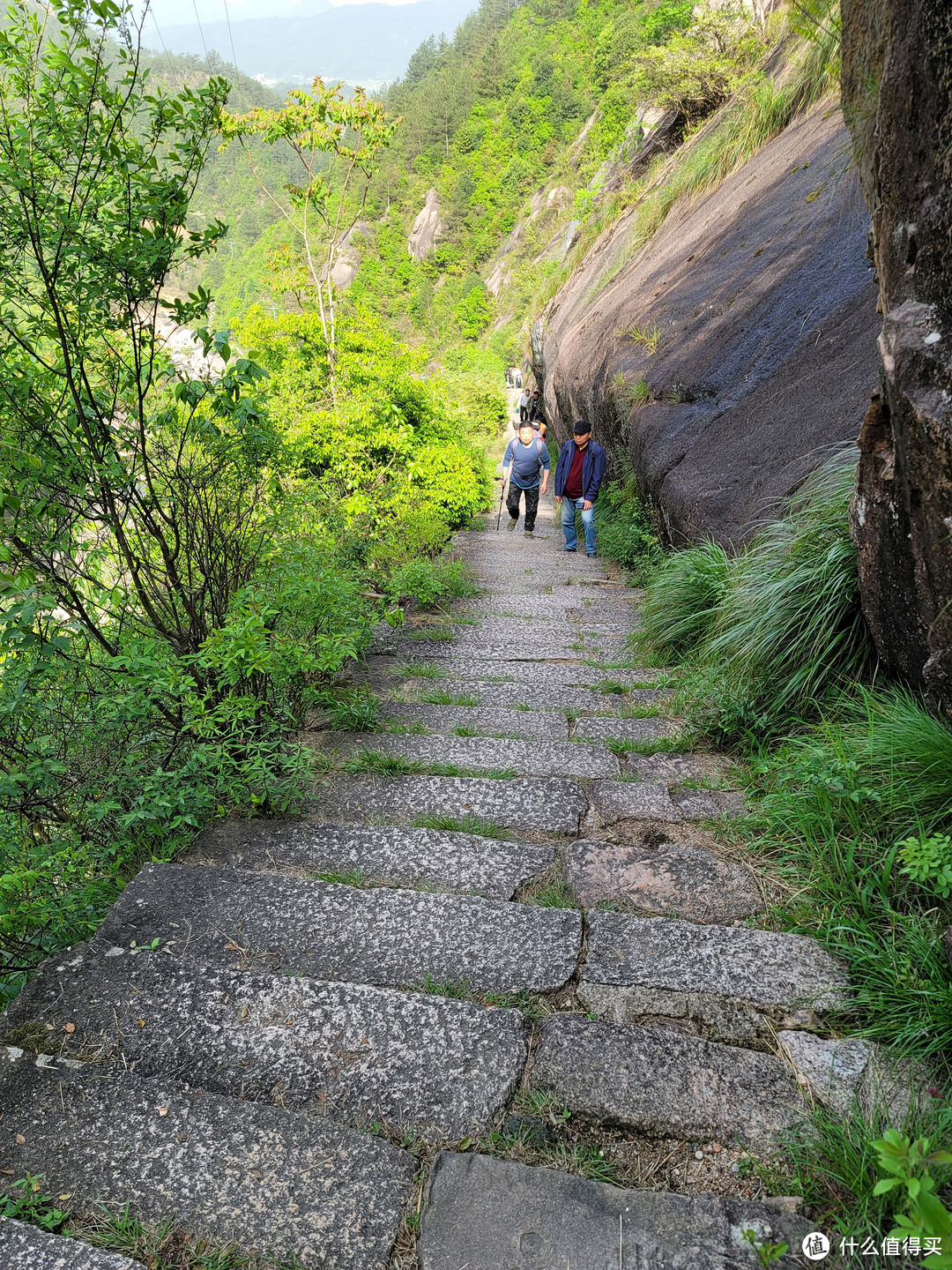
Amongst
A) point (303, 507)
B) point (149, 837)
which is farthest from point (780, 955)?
point (303, 507)

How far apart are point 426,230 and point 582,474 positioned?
51300 mm

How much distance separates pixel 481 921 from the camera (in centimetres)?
202

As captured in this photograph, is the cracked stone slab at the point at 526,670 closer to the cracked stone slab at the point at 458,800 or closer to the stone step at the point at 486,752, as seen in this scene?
the stone step at the point at 486,752

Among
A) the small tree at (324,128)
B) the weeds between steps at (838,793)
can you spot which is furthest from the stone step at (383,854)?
the small tree at (324,128)

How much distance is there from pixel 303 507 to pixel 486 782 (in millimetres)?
2353

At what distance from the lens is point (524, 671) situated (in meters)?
4.34

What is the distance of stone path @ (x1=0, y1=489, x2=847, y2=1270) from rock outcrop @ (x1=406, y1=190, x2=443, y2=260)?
55.1 m

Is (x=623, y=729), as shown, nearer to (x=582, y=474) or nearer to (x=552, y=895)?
(x=552, y=895)

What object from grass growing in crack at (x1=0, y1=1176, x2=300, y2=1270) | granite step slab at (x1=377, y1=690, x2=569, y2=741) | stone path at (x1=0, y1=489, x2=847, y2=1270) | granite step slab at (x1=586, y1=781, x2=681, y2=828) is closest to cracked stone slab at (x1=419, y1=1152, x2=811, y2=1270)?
stone path at (x1=0, y1=489, x2=847, y2=1270)

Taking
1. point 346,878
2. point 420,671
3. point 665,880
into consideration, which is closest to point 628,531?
point 420,671

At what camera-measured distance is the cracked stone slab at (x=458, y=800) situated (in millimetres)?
2641

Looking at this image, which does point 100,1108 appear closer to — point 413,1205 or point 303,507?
point 413,1205

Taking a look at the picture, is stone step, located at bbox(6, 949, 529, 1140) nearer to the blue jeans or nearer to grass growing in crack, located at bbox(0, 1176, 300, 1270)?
grass growing in crack, located at bbox(0, 1176, 300, 1270)

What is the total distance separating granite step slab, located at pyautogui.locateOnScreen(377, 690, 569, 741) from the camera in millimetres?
3455
